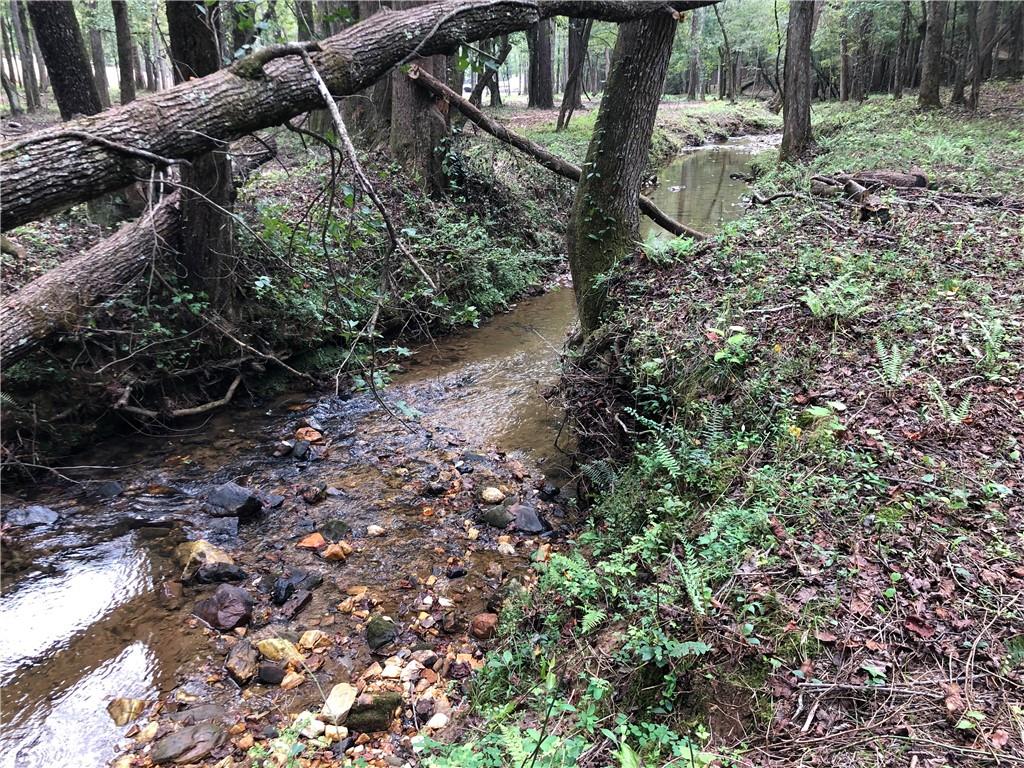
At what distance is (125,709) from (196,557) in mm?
1323

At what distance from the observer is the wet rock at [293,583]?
444 cm

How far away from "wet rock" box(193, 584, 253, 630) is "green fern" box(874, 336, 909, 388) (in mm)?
4956

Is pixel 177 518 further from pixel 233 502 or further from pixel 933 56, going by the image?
pixel 933 56

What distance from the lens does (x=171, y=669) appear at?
3.85 m

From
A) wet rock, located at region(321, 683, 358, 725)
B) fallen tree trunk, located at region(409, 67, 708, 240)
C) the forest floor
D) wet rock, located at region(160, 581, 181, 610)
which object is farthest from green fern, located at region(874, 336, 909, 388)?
wet rock, located at region(160, 581, 181, 610)

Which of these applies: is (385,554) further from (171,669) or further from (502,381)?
(502,381)

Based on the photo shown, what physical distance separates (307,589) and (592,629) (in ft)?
7.92

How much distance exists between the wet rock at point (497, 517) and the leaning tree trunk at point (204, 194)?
4.15 meters

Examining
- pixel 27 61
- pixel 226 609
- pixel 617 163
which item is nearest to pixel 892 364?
pixel 617 163

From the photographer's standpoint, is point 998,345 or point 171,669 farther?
point 998,345

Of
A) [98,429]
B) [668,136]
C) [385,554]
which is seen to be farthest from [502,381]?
[668,136]

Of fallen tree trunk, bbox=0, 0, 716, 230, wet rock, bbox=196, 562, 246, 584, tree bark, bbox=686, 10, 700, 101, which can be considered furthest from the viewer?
tree bark, bbox=686, 10, 700, 101

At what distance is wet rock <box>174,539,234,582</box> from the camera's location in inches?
183

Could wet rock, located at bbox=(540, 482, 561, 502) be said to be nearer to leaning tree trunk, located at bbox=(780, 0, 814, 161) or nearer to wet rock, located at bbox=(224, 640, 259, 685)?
wet rock, located at bbox=(224, 640, 259, 685)
